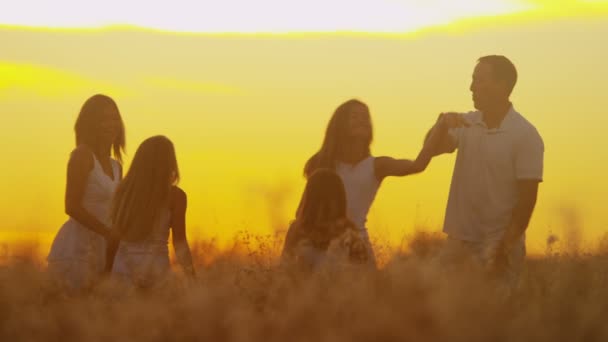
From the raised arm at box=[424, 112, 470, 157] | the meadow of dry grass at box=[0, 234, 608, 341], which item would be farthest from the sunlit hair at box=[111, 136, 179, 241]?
the raised arm at box=[424, 112, 470, 157]

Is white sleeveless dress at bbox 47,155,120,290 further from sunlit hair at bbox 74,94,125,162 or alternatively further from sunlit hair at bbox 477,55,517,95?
sunlit hair at bbox 477,55,517,95

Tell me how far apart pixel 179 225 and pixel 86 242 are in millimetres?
809

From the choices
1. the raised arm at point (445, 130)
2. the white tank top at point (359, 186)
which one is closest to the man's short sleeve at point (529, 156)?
the raised arm at point (445, 130)

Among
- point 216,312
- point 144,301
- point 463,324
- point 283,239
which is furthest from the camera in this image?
point 283,239

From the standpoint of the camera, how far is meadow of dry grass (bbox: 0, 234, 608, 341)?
26.9 ft

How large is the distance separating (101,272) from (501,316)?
3816 millimetres

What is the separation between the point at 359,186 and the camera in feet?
35.9

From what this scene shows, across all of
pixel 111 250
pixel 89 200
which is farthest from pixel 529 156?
pixel 89 200

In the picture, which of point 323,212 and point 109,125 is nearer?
Answer: point 323,212

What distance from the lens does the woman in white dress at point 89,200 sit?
36.5ft

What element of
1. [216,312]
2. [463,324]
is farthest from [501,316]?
[216,312]

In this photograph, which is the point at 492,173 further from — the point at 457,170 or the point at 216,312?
the point at 216,312

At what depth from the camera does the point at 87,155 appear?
11.2 metres

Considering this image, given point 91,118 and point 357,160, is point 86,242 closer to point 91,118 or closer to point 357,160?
point 91,118
